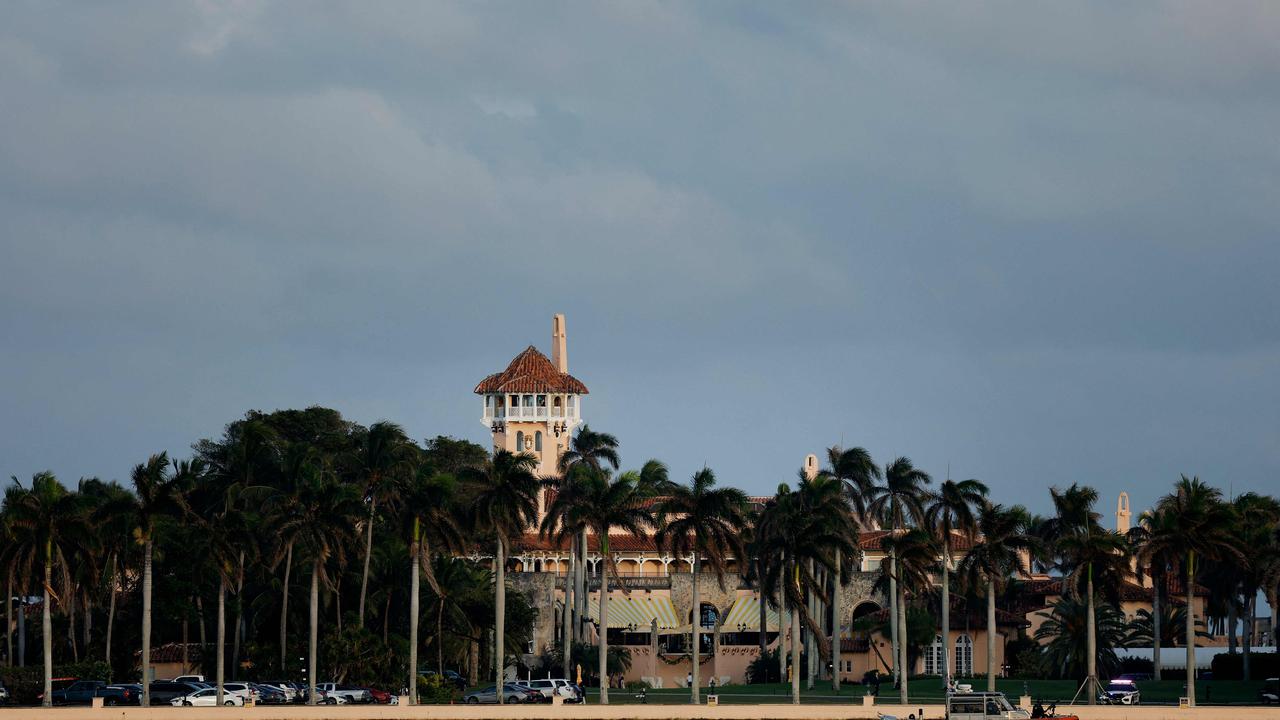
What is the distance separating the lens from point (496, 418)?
507 ft

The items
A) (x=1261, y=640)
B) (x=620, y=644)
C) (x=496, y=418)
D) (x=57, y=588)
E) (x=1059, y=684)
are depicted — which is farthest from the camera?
(x=496, y=418)

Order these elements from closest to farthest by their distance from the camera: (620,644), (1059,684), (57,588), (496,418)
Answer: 1. (57,588)
2. (1059,684)
3. (620,644)
4. (496,418)

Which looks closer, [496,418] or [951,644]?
[951,644]

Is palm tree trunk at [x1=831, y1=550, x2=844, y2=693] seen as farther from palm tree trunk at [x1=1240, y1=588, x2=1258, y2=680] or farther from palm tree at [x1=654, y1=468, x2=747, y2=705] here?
palm tree trunk at [x1=1240, y1=588, x2=1258, y2=680]

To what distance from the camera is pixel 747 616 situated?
437ft

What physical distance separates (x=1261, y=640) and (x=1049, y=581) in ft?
71.0

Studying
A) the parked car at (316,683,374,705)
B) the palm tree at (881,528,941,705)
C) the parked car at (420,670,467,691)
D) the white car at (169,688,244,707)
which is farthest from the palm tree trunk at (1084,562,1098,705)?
the white car at (169,688,244,707)

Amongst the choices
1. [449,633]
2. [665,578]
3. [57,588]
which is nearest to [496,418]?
[665,578]

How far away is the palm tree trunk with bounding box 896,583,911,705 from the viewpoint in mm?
91188

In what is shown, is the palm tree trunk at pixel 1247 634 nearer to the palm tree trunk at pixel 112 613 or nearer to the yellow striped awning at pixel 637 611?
the yellow striped awning at pixel 637 611

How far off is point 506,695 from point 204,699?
16102mm

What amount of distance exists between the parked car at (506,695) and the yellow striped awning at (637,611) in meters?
34.6

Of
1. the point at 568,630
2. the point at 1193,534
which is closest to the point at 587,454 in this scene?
the point at 568,630

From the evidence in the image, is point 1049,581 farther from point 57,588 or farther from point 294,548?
point 57,588
